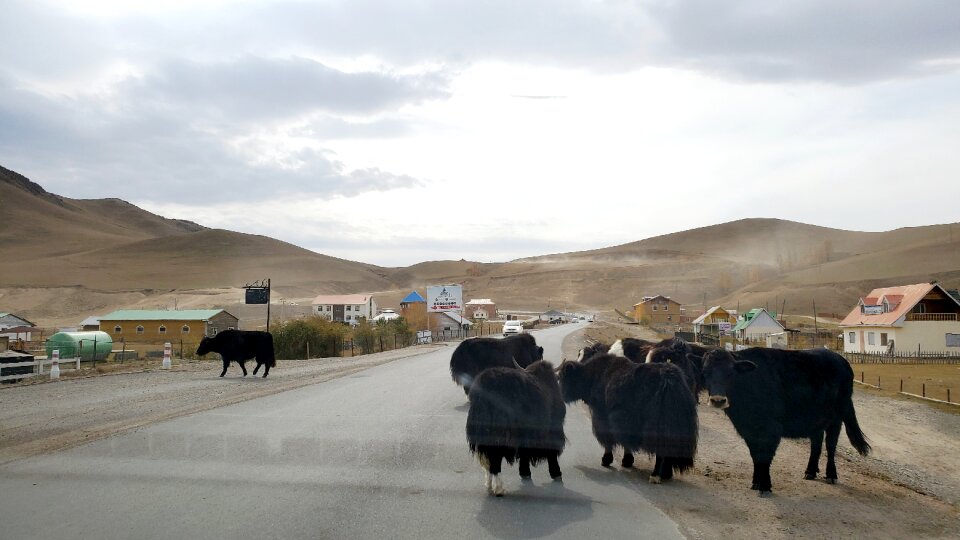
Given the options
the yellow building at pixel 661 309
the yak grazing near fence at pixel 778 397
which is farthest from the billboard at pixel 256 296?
the yellow building at pixel 661 309

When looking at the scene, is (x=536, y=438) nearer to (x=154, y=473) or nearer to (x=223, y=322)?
(x=154, y=473)

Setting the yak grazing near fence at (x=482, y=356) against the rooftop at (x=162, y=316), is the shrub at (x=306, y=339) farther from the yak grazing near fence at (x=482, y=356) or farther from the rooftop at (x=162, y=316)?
the yak grazing near fence at (x=482, y=356)

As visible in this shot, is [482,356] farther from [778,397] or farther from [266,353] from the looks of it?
[266,353]

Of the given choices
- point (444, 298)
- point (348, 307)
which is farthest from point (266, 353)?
point (348, 307)

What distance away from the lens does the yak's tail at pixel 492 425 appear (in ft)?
24.3

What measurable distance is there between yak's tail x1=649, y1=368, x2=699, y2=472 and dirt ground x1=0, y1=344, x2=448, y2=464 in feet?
27.9

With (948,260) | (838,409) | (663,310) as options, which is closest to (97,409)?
(838,409)

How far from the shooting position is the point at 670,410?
825 centimetres

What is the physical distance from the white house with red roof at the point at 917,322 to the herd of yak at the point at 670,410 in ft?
156

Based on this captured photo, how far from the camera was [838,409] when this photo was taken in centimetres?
881

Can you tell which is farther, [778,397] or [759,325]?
[759,325]

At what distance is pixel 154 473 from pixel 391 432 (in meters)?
3.87

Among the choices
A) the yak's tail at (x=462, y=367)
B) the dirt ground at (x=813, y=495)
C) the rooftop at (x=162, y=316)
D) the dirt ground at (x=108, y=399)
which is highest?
the rooftop at (x=162, y=316)

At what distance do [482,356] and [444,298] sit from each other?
193 ft
